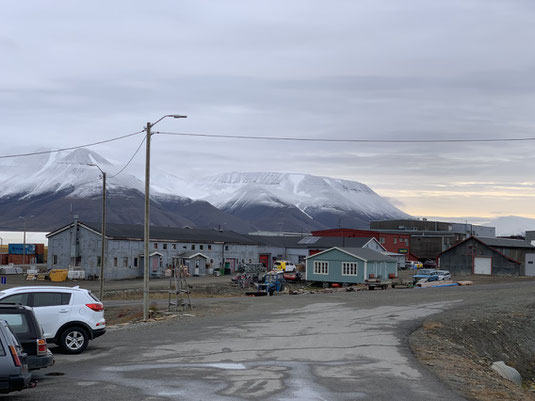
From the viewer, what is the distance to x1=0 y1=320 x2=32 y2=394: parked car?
1134 centimetres

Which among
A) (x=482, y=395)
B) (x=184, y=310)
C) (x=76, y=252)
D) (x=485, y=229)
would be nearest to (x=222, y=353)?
(x=482, y=395)

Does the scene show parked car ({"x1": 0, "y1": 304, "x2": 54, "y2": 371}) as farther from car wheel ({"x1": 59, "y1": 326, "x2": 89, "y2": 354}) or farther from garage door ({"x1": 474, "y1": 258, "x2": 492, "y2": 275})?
garage door ({"x1": 474, "y1": 258, "x2": 492, "y2": 275})

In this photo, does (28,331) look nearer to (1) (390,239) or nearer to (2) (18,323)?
(2) (18,323)

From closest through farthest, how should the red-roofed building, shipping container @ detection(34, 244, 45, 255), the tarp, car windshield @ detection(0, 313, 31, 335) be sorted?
car windshield @ detection(0, 313, 31, 335) → the tarp → shipping container @ detection(34, 244, 45, 255) → the red-roofed building

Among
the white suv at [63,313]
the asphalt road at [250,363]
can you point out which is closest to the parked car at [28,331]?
the asphalt road at [250,363]

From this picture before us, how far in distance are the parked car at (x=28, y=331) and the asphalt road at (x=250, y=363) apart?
61 cm

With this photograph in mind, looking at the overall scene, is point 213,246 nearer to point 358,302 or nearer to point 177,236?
point 177,236

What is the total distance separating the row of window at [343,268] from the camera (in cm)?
7050

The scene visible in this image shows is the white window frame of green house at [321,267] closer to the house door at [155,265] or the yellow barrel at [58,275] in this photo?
the house door at [155,265]

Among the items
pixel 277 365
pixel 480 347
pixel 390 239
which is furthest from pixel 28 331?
pixel 390 239

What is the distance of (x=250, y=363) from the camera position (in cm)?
1772

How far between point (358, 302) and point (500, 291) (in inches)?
657

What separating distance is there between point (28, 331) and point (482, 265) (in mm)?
77113

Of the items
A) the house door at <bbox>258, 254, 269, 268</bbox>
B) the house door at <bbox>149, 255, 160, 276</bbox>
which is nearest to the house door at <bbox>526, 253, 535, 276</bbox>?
the house door at <bbox>258, 254, 269, 268</bbox>
